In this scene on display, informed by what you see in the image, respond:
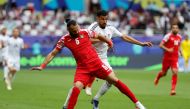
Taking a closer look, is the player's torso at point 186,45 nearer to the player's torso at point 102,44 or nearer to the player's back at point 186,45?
the player's back at point 186,45

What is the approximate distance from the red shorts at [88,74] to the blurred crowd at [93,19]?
21615 millimetres

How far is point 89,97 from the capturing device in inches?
768

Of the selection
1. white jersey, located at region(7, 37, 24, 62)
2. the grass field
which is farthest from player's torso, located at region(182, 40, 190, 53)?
white jersey, located at region(7, 37, 24, 62)

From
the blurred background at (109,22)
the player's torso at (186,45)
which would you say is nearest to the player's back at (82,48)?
the blurred background at (109,22)

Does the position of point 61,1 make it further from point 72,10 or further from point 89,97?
Answer: point 89,97

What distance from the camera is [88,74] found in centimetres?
1378

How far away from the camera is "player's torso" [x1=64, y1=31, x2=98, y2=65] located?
13602mm

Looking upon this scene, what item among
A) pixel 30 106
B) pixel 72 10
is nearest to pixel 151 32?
pixel 72 10

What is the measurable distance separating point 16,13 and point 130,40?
73.7 feet

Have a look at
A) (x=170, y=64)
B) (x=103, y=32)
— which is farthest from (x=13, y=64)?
(x=103, y=32)

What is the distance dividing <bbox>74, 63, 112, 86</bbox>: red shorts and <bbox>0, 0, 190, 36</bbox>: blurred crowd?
21.6 metres

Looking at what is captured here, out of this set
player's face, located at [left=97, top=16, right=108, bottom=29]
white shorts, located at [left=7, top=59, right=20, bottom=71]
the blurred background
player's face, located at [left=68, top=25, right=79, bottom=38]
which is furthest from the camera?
the blurred background

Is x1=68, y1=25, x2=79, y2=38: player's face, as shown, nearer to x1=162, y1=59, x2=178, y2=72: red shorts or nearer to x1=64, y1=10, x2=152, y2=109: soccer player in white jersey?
x1=64, y1=10, x2=152, y2=109: soccer player in white jersey

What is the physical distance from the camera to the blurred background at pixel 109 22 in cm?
3538
